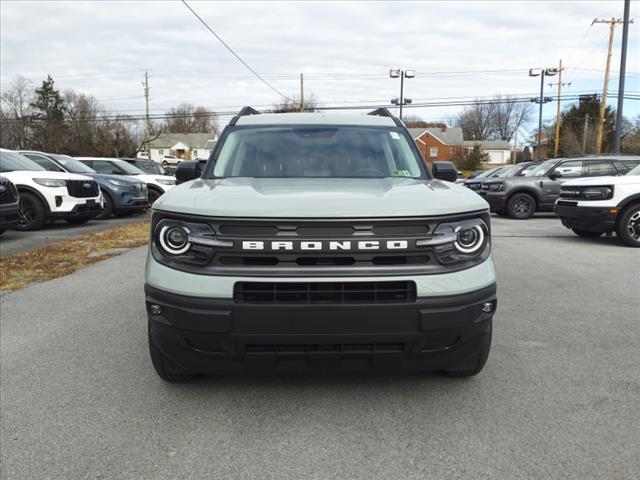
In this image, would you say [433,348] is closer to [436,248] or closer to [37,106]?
[436,248]

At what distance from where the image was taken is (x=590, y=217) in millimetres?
9211

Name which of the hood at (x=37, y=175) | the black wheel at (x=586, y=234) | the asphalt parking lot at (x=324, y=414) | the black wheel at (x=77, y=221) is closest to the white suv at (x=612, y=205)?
the black wheel at (x=586, y=234)

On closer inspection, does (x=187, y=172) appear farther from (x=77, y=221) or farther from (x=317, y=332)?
(x=77, y=221)

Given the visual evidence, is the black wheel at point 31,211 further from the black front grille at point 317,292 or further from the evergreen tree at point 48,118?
the evergreen tree at point 48,118

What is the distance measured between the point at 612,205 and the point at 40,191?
11.3 metres

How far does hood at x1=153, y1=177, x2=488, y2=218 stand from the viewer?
2.57 metres

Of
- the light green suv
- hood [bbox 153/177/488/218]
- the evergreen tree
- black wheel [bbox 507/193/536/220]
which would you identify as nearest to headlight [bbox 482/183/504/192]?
black wheel [bbox 507/193/536/220]

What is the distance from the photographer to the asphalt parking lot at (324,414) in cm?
241

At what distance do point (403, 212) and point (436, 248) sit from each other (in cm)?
25

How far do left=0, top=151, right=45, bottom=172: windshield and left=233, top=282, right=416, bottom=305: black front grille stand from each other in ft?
34.8

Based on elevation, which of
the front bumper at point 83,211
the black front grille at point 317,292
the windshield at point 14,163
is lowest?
the front bumper at point 83,211

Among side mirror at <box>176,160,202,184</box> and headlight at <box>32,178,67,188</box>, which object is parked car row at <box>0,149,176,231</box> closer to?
headlight at <box>32,178,67,188</box>

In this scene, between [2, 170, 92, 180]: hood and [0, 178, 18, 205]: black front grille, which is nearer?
[0, 178, 18, 205]: black front grille

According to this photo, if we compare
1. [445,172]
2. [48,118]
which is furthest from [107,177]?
[48,118]
